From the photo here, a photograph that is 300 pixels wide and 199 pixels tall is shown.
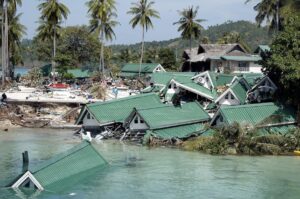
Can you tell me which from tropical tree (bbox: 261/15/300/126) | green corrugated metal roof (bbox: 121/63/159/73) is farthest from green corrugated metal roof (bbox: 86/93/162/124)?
green corrugated metal roof (bbox: 121/63/159/73)

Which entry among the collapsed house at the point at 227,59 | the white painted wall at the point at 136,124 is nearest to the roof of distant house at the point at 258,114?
the white painted wall at the point at 136,124

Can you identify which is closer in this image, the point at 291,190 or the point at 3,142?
the point at 291,190

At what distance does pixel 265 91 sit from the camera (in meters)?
46.5

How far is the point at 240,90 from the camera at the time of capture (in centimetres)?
4959

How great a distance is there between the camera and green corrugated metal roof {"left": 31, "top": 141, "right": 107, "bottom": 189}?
27422mm

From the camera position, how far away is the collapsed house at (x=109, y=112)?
44719 millimetres

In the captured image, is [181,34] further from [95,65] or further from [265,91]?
[265,91]

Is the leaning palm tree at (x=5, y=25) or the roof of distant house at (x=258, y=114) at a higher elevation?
the leaning palm tree at (x=5, y=25)

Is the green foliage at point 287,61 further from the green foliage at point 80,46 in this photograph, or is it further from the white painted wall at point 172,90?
the green foliage at point 80,46

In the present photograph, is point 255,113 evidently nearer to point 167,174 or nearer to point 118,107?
point 118,107

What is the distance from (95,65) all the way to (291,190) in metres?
71.9

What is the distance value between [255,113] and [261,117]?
62 cm

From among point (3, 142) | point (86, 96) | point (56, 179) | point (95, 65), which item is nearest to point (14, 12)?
point (95, 65)

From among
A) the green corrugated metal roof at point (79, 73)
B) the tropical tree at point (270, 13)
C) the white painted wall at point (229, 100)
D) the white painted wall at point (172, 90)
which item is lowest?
the white painted wall at point (229, 100)
